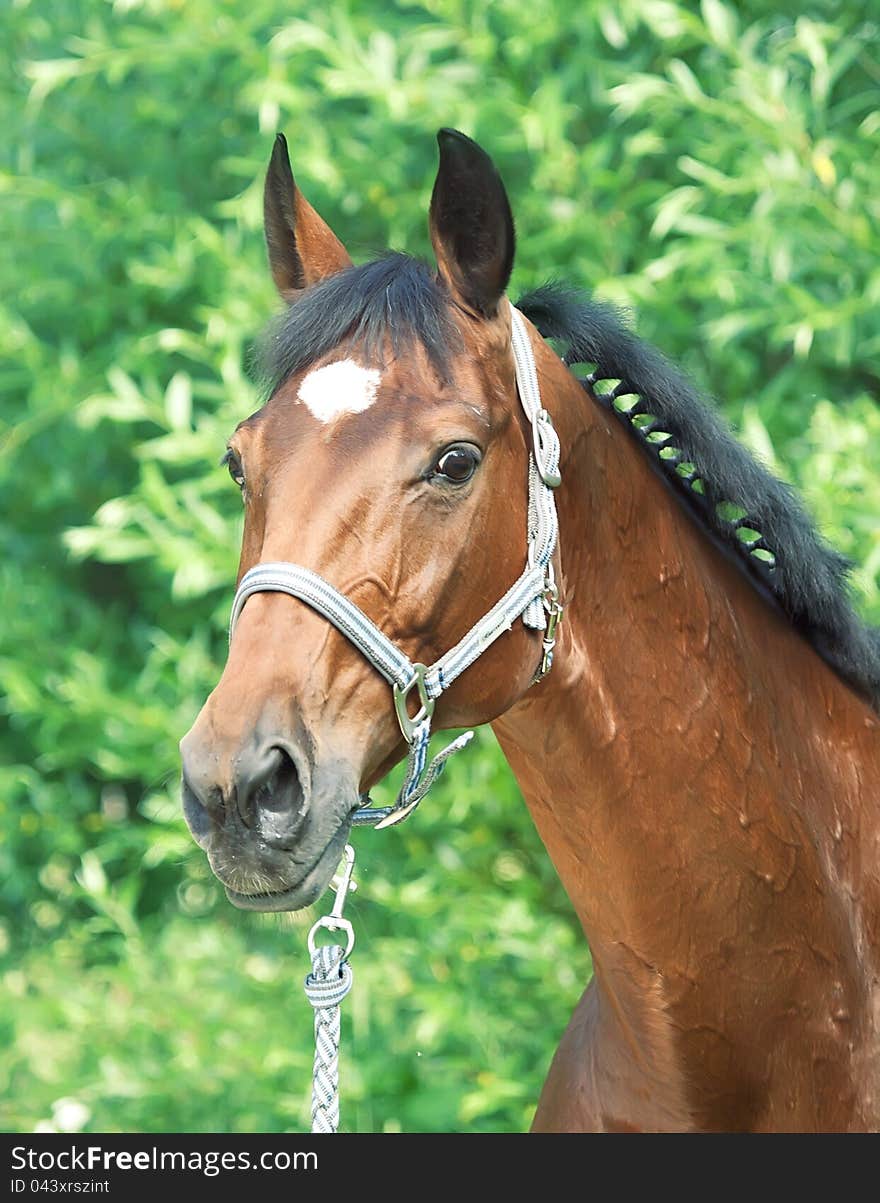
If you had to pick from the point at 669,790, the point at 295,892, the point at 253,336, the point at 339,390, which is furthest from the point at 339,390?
the point at 253,336

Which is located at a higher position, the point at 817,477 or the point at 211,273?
the point at 817,477

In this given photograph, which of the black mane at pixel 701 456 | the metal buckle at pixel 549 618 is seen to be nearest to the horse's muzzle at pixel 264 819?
the metal buckle at pixel 549 618

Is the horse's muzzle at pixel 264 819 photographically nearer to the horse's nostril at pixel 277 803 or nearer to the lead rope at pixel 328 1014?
the horse's nostril at pixel 277 803

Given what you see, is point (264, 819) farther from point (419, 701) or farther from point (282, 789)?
point (419, 701)

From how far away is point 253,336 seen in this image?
397cm

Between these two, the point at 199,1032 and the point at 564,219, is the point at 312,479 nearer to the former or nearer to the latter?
the point at 564,219

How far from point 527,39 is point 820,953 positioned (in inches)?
111

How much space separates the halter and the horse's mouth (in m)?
0.07

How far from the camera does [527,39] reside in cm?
375

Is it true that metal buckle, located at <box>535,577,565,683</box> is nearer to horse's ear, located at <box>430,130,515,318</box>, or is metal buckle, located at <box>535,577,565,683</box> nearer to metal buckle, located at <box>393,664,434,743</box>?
metal buckle, located at <box>393,664,434,743</box>

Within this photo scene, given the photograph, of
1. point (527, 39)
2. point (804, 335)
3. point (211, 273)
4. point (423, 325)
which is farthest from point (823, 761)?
point (211, 273)

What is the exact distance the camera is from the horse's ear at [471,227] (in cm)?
169

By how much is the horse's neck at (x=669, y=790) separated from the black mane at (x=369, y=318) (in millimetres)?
218

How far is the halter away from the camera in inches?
61.1
